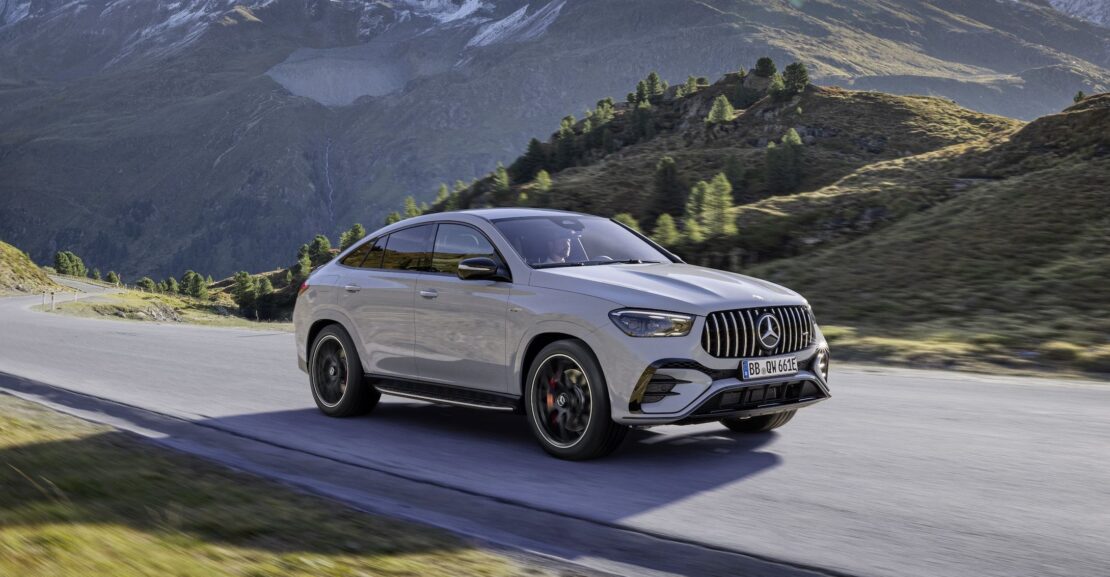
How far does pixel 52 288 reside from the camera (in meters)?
80.3

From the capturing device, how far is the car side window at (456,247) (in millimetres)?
7609

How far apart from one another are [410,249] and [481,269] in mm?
1351

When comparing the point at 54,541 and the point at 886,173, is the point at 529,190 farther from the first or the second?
the point at 54,541

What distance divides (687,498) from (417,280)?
3.02m

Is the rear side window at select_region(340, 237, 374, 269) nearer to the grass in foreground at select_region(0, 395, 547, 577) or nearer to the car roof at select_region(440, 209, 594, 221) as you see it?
the car roof at select_region(440, 209, 594, 221)

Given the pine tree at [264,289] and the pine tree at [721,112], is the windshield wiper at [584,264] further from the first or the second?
the pine tree at [264,289]

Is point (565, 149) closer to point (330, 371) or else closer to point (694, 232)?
point (694, 232)

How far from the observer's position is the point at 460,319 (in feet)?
24.7

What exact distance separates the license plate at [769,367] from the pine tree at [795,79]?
9454 centimetres

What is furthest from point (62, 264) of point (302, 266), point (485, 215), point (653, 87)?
point (485, 215)

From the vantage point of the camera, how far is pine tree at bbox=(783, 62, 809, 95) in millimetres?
97688

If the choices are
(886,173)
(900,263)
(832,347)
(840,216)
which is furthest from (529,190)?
(832,347)

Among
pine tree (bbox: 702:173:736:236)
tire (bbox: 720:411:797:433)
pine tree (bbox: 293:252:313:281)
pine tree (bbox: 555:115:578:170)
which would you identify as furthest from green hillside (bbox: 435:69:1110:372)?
pine tree (bbox: 293:252:313:281)

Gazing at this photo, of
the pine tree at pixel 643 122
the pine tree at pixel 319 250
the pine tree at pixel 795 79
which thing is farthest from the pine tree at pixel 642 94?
the pine tree at pixel 319 250
